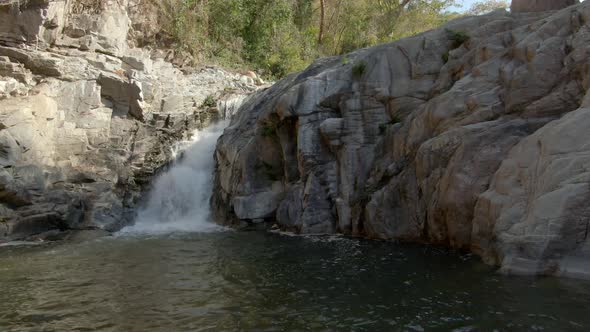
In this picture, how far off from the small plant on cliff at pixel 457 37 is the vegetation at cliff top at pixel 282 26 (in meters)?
14.3

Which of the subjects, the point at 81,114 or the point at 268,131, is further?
the point at 81,114

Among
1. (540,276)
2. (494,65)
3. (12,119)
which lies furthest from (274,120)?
(540,276)

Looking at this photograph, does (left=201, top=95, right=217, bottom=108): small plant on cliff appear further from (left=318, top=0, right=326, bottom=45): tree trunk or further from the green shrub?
(left=318, top=0, right=326, bottom=45): tree trunk

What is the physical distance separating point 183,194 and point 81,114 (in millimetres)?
4863

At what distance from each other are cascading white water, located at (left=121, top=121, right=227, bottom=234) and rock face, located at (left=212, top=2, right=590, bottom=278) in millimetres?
753

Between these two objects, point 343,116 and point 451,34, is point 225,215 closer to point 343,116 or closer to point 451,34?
point 343,116

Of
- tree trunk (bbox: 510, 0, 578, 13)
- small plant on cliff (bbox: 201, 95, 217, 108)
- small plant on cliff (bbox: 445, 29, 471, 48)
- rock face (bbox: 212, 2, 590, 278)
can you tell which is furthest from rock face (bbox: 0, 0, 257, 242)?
tree trunk (bbox: 510, 0, 578, 13)

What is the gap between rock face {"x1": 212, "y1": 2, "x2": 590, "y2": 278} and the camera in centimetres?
691

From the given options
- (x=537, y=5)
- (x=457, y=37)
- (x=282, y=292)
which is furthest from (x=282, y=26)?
(x=282, y=292)

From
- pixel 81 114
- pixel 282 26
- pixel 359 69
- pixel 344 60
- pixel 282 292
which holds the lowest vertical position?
pixel 282 292

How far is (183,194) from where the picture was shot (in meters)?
15.3

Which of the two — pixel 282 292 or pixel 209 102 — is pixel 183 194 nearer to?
pixel 209 102

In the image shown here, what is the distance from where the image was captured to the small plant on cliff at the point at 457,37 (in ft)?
39.0

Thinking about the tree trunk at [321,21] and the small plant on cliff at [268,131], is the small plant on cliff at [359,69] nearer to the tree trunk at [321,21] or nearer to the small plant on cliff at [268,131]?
the small plant on cliff at [268,131]
